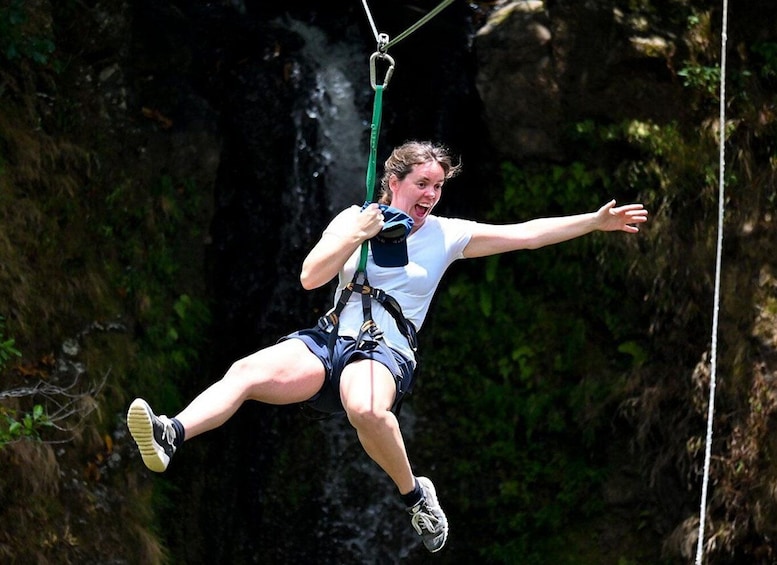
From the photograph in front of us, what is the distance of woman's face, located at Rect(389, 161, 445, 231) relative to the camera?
18.7 feet

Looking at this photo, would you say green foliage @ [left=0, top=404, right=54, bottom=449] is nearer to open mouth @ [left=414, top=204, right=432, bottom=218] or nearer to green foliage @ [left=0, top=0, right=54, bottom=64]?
green foliage @ [left=0, top=0, right=54, bottom=64]

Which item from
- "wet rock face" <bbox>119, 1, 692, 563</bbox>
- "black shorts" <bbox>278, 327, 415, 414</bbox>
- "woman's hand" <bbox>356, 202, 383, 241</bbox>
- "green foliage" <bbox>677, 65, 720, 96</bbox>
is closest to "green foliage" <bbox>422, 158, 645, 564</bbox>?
"wet rock face" <bbox>119, 1, 692, 563</bbox>

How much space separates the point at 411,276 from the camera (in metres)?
5.72

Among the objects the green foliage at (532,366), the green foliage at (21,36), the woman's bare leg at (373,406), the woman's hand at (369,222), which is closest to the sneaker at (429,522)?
the woman's bare leg at (373,406)

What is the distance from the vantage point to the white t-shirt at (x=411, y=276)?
567 cm

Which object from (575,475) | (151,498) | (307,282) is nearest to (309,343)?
(307,282)

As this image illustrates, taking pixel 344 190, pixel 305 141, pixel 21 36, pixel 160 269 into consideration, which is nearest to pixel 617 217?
pixel 344 190

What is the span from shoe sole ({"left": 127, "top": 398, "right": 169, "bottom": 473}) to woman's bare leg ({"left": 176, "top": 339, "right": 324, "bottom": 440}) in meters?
0.15

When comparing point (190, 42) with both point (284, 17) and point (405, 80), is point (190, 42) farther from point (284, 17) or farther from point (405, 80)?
point (405, 80)

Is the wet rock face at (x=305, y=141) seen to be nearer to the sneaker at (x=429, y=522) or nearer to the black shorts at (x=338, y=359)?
the sneaker at (x=429, y=522)

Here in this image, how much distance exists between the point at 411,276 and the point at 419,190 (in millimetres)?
355

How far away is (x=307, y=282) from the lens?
545cm

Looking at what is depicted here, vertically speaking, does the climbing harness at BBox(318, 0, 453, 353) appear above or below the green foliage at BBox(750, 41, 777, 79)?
below

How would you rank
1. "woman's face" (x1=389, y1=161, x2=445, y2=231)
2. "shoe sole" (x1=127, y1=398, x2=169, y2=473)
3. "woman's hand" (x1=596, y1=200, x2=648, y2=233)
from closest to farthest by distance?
1. "shoe sole" (x1=127, y1=398, x2=169, y2=473)
2. "woman's face" (x1=389, y1=161, x2=445, y2=231)
3. "woman's hand" (x1=596, y1=200, x2=648, y2=233)
